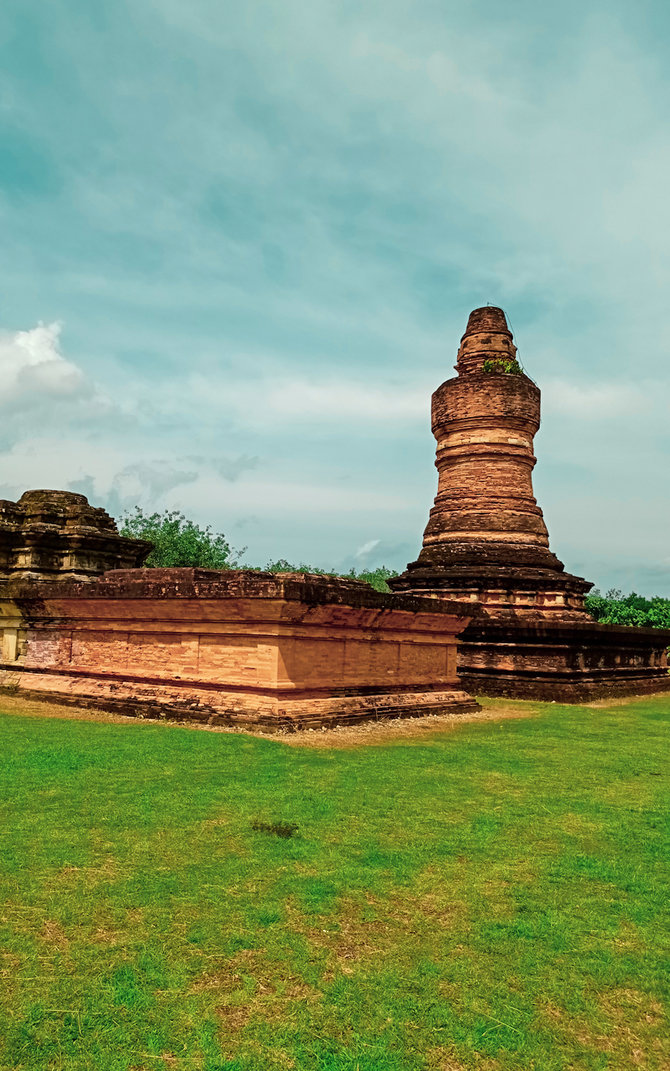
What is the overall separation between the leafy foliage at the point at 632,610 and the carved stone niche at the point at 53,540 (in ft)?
65.3

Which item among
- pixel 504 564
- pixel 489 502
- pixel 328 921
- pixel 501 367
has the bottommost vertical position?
pixel 328 921

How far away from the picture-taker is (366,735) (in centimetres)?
674

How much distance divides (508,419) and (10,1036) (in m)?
13.4

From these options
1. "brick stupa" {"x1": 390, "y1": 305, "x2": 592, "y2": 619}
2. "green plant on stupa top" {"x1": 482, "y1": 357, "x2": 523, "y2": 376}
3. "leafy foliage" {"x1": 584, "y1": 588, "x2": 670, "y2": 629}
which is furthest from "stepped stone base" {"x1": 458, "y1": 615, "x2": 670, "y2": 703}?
"leafy foliage" {"x1": 584, "y1": 588, "x2": 670, "y2": 629}

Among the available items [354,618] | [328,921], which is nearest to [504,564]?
[354,618]

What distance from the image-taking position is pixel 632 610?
92.4ft

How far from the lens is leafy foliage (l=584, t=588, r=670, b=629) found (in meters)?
27.2

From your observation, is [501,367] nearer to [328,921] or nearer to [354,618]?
[354,618]

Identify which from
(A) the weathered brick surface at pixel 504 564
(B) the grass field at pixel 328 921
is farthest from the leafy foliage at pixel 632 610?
(B) the grass field at pixel 328 921

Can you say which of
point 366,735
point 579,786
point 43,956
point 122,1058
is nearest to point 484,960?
point 122,1058

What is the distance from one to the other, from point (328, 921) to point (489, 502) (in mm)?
11923

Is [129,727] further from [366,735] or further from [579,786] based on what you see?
[579,786]

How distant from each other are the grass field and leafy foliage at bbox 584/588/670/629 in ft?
79.9

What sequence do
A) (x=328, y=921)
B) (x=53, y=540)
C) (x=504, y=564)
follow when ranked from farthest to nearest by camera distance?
1. (x=504, y=564)
2. (x=53, y=540)
3. (x=328, y=921)
